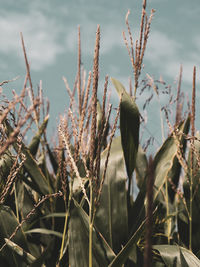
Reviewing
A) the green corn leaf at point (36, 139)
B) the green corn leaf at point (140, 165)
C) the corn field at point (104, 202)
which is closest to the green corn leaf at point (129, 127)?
the corn field at point (104, 202)

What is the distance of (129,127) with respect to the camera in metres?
1.10

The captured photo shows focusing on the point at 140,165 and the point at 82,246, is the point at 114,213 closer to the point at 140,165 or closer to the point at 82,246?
the point at 82,246

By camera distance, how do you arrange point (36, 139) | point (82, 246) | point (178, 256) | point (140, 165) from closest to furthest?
point (82, 246)
point (178, 256)
point (140, 165)
point (36, 139)

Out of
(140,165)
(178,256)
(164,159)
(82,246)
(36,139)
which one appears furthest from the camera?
→ (36,139)

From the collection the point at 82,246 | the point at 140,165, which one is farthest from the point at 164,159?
the point at 82,246

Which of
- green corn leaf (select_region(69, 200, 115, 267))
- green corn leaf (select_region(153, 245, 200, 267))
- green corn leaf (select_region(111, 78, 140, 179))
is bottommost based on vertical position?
green corn leaf (select_region(153, 245, 200, 267))

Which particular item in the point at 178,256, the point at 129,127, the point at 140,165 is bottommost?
the point at 178,256

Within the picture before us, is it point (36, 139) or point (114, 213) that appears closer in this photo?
point (114, 213)

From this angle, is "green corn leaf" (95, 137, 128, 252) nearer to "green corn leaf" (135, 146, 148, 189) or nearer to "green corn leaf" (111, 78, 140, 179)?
"green corn leaf" (111, 78, 140, 179)

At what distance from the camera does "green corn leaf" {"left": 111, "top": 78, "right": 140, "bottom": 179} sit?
1.08 meters

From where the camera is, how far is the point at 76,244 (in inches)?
36.3

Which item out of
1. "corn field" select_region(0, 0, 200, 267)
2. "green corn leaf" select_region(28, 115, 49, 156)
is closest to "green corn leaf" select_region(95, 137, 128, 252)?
"corn field" select_region(0, 0, 200, 267)

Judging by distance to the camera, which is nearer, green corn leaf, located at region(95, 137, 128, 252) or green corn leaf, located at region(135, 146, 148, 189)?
green corn leaf, located at region(95, 137, 128, 252)

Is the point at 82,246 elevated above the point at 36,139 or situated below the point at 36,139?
below
